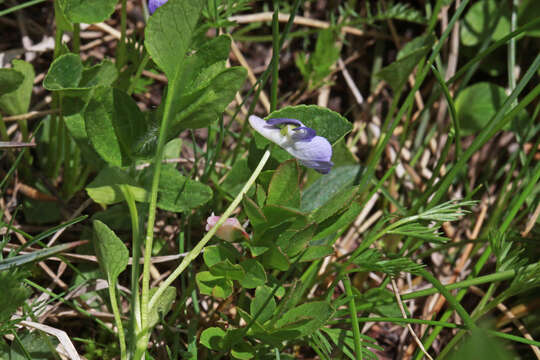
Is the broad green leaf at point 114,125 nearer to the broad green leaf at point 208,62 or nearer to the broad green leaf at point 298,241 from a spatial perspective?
the broad green leaf at point 208,62

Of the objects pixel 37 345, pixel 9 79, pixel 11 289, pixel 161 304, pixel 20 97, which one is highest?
pixel 9 79

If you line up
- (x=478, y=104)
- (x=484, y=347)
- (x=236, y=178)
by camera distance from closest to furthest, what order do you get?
(x=484, y=347)
(x=236, y=178)
(x=478, y=104)

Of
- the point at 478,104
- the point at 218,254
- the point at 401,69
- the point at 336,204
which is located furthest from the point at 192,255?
the point at 478,104

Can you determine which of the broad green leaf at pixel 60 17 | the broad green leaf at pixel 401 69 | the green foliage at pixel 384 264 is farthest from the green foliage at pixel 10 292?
the broad green leaf at pixel 401 69

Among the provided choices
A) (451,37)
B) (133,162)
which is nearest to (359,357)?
(133,162)

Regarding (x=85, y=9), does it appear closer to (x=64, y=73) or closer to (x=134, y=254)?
(x=64, y=73)

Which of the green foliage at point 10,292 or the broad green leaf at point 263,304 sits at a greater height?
the green foliage at point 10,292

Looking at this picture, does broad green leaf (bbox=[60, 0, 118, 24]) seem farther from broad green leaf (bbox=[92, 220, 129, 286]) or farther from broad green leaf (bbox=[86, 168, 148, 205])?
broad green leaf (bbox=[92, 220, 129, 286])
